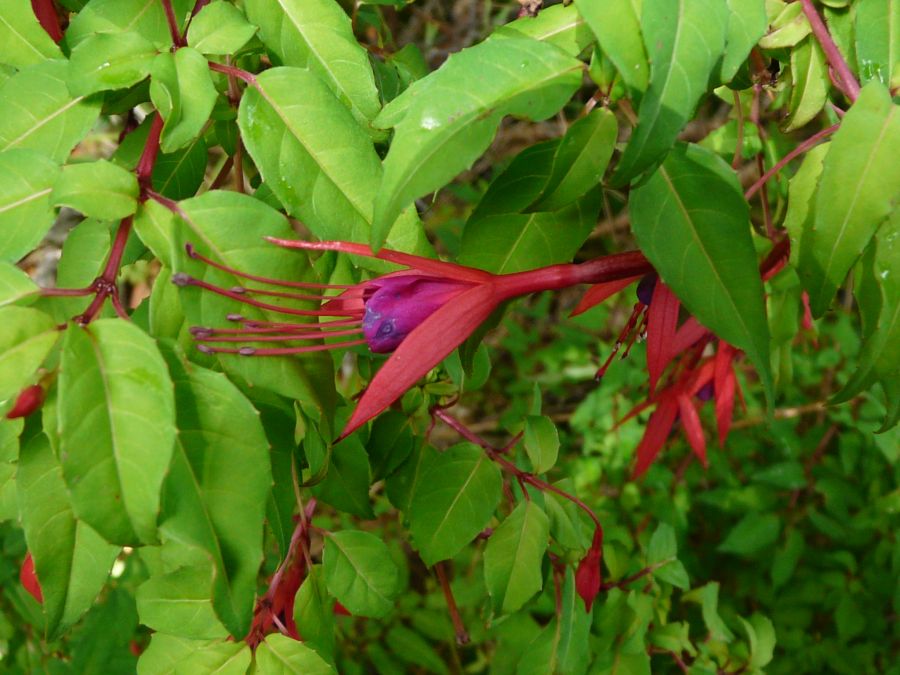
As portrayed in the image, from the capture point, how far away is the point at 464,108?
398mm

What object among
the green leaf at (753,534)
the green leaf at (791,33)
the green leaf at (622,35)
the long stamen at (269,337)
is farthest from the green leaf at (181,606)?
the green leaf at (753,534)

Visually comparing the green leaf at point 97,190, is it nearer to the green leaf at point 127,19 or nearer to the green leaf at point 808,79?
the green leaf at point 127,19

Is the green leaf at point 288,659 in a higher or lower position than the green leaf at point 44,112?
lower

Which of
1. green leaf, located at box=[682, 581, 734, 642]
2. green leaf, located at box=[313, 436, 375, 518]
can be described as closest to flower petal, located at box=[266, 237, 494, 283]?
green leaf, located at box=[313, 436, 375, 518]

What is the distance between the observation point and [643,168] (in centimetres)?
43

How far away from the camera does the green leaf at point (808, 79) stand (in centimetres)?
61

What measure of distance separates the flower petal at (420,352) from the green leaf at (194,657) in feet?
0.80

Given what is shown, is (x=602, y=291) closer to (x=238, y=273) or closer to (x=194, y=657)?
(x=238, y=273)

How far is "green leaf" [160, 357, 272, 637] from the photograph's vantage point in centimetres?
44

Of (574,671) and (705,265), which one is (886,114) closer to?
(705,265)

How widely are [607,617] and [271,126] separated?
0.66 metres

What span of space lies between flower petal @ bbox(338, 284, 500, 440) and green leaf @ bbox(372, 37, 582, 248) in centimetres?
7

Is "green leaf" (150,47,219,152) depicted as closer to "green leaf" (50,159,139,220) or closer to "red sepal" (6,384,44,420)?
"green leaf" (50,159,139,220)

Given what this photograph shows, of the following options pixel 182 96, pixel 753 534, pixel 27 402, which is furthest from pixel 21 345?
pixel 753 534
